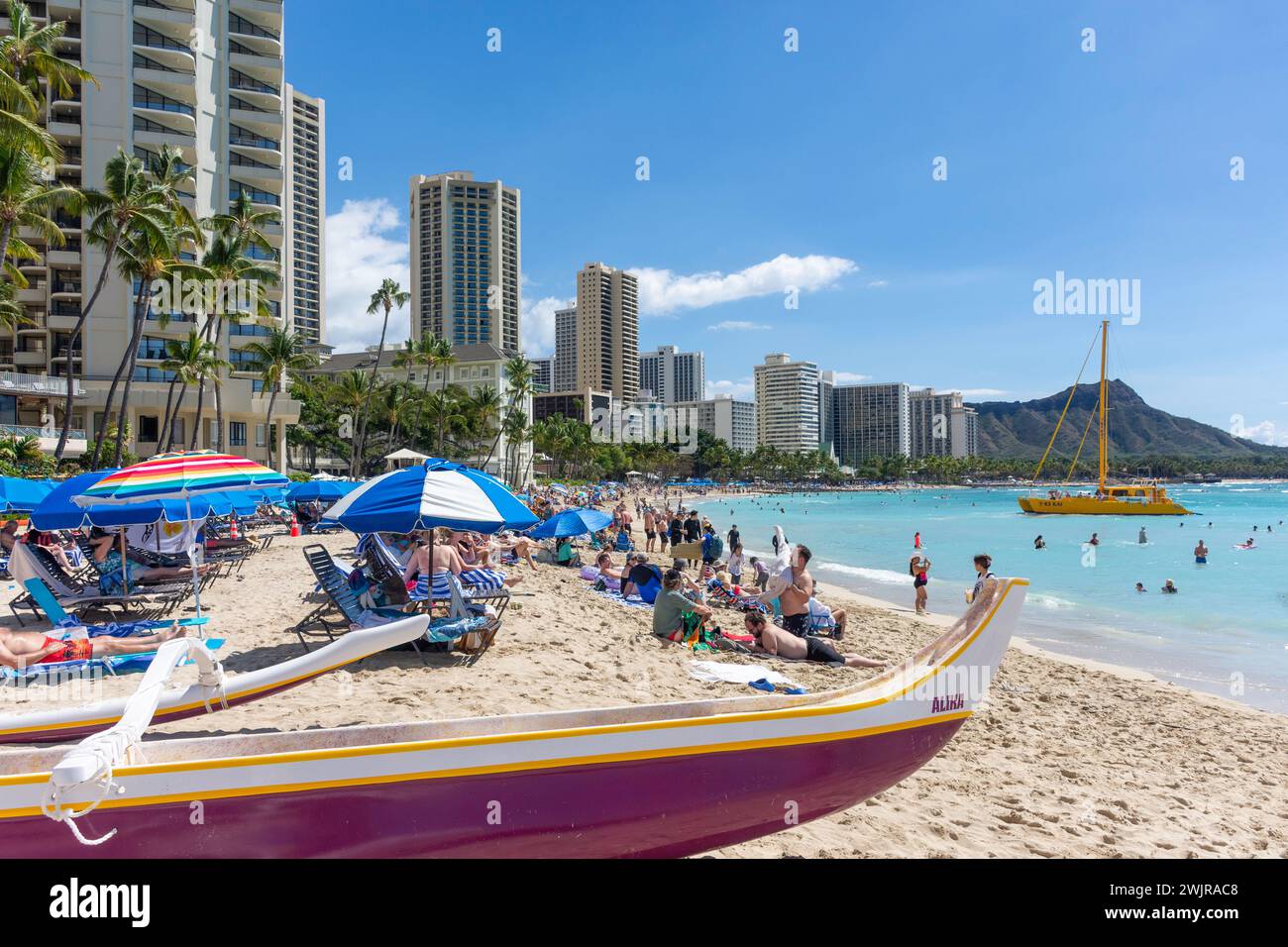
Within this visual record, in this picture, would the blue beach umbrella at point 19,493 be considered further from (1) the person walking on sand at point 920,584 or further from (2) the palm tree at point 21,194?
(1) the person walking on sand at point 920,584

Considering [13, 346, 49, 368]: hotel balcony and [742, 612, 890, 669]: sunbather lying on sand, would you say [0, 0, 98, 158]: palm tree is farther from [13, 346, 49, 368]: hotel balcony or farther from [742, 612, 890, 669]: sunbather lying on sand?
[13, 346, 49, 368]: hotel balcony

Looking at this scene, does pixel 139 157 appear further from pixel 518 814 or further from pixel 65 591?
pixel 518 814

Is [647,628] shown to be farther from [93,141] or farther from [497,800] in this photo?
[93,141]

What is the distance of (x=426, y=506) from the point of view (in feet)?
22.5

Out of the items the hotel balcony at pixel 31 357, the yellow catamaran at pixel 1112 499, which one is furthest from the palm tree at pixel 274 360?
the yellow catamaran at pixel 1112 499

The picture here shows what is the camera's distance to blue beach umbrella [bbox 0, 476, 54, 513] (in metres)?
12.3

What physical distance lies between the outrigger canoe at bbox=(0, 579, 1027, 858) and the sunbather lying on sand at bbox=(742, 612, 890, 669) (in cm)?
490

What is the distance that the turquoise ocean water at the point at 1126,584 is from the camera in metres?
13.3

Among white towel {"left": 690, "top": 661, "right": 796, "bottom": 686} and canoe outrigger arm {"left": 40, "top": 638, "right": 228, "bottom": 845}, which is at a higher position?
canoe outrigger arm {"left": 40, "top": 638, "right": 228, "bottom": 845}

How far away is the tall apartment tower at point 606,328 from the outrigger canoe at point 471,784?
189m

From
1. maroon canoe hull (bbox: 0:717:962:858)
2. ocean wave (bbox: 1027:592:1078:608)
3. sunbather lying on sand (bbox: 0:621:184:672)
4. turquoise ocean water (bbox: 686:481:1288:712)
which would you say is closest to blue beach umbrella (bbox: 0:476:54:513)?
sunbather lying on sand (bbox: 0:621:184:672)

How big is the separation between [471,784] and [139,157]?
54557 millimetres

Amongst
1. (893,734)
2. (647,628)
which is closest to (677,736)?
(893,734)

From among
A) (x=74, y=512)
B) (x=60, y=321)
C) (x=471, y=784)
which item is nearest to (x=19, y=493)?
(x=74, y=512)
